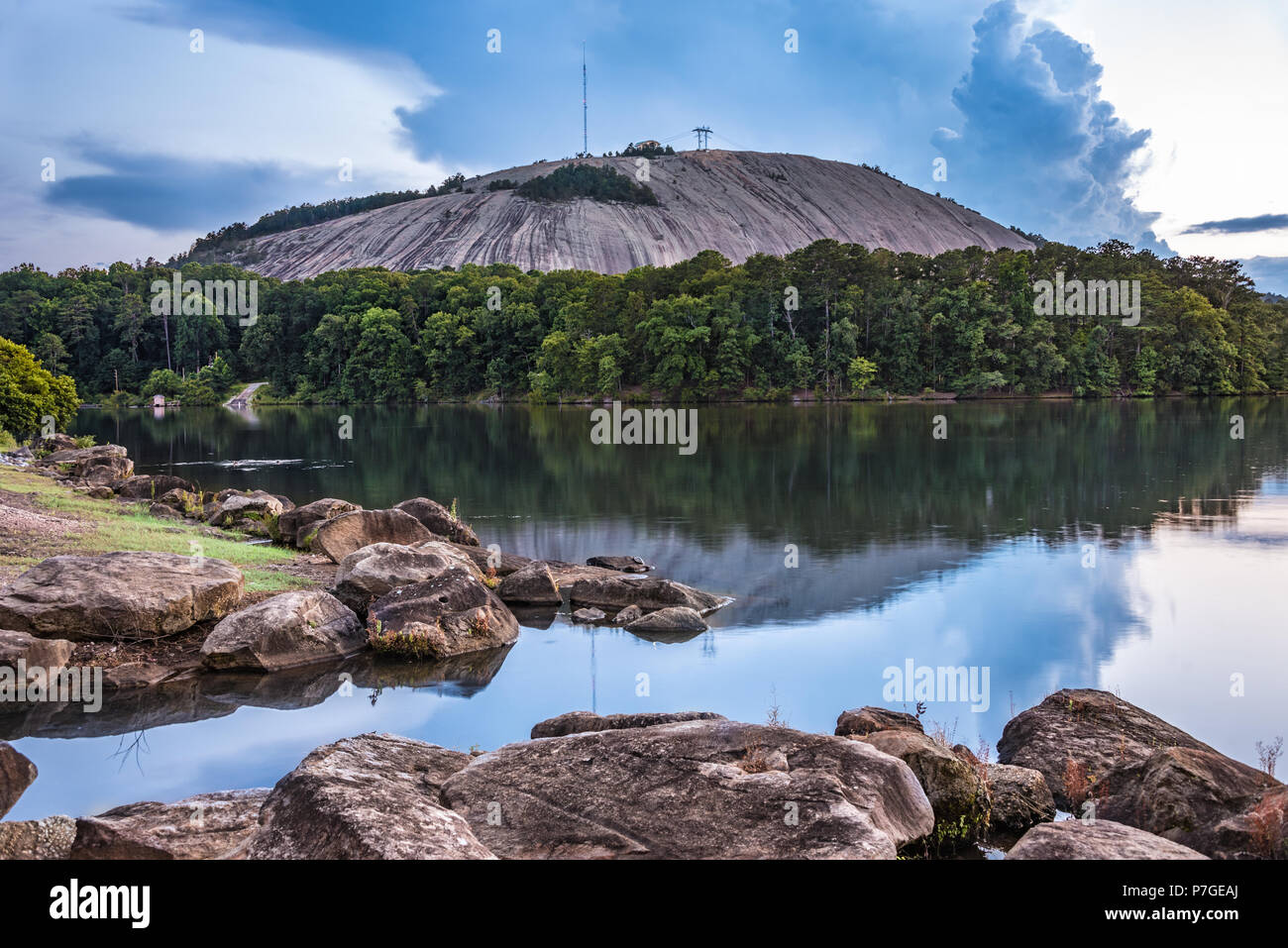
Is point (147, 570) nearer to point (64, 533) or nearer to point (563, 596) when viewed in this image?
point (64, 533)

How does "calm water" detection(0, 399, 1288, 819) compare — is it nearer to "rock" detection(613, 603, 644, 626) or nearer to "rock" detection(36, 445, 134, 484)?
"rock" detection(613, 603, 644, 626)

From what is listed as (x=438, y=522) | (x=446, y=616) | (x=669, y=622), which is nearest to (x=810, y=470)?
(x=438, y=522)

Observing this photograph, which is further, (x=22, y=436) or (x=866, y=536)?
(x=22, y=436)

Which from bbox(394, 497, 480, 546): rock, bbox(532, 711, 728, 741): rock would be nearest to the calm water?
bbox(532, 711, 728, 741): rock

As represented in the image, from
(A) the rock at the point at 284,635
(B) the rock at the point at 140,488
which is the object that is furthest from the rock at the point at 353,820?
(B) the rock at the point at 140,488

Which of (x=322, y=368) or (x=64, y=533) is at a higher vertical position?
(x=322, y=368)
